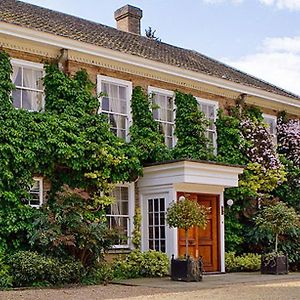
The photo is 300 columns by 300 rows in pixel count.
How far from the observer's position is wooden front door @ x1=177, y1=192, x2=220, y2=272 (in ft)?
59.7

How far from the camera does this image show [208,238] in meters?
18.8

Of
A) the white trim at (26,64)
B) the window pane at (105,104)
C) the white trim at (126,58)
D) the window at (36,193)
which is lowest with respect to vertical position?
the window at (36,193)

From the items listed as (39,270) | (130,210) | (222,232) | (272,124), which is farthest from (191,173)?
(272,124)

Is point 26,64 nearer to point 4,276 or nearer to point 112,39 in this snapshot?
point 112,39

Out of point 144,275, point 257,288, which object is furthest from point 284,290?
point 144,275

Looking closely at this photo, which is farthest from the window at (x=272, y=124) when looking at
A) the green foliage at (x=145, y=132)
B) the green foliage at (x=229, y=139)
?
the green foliage at (x=145, y=132)

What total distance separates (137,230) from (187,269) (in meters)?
3.15

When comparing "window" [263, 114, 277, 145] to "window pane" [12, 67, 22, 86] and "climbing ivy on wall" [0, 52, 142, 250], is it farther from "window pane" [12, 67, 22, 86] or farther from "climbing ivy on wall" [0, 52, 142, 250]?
"window pane" [12, 67, 22, 86]

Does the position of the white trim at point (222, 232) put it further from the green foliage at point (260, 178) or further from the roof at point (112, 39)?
the roof at point (112, 39)

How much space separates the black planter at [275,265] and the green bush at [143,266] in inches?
118

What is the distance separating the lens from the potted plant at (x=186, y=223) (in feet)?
49.8

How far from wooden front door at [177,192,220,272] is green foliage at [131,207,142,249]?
1497 millimetres

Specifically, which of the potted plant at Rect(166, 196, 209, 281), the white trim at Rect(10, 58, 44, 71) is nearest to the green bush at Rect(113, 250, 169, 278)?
the potted plant at Rect(166, 196, 209, 281)

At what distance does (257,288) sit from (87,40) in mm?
8581
